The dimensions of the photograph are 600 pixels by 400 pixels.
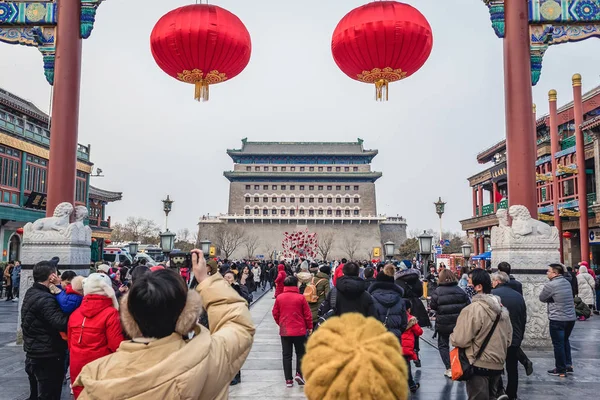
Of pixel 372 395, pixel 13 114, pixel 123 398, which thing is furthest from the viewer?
pixel 13 114

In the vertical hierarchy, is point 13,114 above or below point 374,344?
above

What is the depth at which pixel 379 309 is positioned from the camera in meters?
5.15

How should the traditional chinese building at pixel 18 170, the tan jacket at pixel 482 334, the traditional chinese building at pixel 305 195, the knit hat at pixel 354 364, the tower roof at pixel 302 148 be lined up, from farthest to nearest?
the tower roof at pixel 302 148 → the traditional chinese building at pixel 305 195 → the traditional chinese building at pixel 18 170 → the tan jacket at pixel 482 334 → the knit hat at pixel 354 364

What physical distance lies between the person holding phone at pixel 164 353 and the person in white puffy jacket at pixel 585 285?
1213 centimetres

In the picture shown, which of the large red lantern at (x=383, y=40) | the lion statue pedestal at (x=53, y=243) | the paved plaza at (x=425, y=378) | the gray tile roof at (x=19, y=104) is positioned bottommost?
the paved plaza at (x=425, y=378)

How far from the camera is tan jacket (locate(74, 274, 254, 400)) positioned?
5.64 feet

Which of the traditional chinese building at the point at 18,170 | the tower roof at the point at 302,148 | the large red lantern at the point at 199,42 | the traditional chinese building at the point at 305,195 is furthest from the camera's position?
the tower roof at the point at 302,148

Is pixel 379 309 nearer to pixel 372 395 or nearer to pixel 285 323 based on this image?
pixel 285 323

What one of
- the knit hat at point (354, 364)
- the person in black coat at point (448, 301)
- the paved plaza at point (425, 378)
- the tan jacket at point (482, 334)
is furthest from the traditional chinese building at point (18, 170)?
the knit hat at point (354, 364)

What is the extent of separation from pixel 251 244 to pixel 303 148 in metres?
13.4

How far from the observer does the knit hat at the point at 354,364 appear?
1.58 m

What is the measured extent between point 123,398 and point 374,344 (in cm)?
88

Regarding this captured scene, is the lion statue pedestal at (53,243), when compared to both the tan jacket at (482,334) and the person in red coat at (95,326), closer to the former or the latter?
the person in red coat at (95,326)

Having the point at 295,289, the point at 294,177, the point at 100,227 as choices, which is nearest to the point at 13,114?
the point at 100,227
